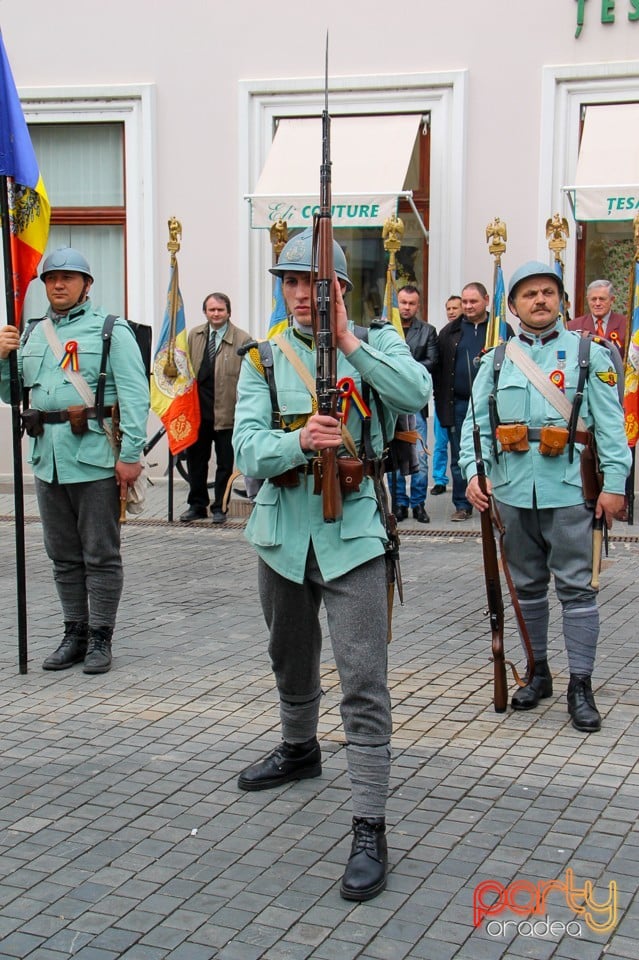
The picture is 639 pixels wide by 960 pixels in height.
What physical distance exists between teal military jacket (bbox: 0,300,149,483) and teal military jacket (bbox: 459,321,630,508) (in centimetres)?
181

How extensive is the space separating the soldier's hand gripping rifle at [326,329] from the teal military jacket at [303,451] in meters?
0.09

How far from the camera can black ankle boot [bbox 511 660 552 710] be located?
5.43 m

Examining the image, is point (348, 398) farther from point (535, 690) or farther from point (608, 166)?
point (608, 166)

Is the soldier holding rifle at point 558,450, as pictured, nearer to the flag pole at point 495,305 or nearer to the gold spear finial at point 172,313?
the flag pole at point 495,305

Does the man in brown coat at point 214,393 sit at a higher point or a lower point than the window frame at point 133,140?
lower

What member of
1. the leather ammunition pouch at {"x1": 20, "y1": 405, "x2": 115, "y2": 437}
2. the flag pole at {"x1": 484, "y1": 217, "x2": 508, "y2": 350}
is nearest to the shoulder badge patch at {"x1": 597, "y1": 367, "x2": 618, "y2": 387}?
the leather ammunition pouch at {"x1": 20, "y1": 405, "x2": 115, "y2": 437}

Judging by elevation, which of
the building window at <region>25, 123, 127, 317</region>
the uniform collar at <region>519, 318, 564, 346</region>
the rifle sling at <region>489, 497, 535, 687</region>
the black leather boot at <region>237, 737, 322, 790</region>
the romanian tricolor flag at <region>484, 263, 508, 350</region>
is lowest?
the black leather boot at <region>237, 737, 322, 790</region>

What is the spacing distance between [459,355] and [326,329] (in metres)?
7.13

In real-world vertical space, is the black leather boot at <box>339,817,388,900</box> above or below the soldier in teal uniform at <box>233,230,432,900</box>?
below

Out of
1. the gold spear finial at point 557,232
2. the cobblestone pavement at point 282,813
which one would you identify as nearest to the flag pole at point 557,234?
the gold spear finial at point 557,232

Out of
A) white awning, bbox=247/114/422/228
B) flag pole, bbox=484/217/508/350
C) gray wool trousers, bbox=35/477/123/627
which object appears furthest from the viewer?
white awning, bbox=247/114/422/228

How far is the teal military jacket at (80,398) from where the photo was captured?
6.00 meters

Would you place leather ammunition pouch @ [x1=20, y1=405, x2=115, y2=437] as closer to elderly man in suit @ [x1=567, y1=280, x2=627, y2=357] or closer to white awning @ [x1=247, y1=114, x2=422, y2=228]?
elderly man in suit @ [x1=567, y1=280, x2=627, y2=357]

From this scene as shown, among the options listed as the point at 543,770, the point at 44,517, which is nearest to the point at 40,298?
the point at 44,517
